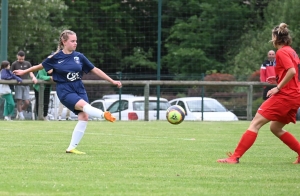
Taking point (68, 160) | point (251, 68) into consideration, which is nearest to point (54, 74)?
point (68, 160)

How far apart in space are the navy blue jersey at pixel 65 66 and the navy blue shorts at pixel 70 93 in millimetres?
78

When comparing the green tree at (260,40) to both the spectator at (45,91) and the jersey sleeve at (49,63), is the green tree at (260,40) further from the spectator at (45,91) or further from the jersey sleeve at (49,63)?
the jersey sleeve at (49,63)

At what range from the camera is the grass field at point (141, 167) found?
7.12 m

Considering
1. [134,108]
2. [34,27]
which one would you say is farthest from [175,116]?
[34,27]

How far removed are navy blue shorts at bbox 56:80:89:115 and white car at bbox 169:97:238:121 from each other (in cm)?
1294

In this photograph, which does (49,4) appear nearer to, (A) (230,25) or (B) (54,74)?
(A) (230,25)

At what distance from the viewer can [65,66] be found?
35.1ft

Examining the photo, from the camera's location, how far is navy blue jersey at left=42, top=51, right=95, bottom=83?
10.7 metres

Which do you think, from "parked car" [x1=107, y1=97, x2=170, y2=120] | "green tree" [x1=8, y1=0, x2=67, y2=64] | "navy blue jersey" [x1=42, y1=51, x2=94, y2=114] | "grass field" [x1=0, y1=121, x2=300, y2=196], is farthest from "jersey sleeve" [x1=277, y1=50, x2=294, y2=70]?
"green tree" [x1=8, y1=0, x2=67, y2=64]

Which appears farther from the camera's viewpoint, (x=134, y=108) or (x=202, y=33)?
(x=202, y=33)

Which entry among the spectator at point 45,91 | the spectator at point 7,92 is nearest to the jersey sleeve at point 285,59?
the spectator at point 45,91

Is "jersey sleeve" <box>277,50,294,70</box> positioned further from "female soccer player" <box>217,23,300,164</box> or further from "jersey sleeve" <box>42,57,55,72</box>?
"jersey sleeve" <box>42,57,55,72</box>

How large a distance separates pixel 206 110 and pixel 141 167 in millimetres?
15140

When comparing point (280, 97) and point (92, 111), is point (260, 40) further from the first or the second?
point (280, 97)
